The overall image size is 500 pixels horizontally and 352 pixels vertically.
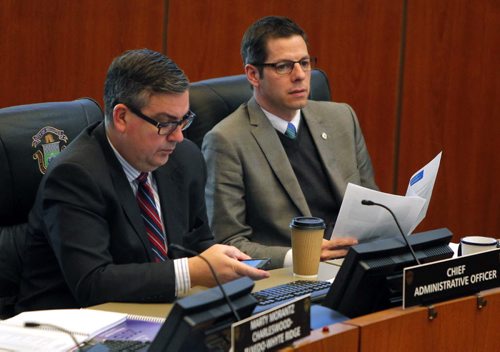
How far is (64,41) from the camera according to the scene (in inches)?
170

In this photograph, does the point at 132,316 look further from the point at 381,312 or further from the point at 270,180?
the point at 270,180

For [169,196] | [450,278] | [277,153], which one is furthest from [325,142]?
[450,278]

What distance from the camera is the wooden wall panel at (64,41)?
166 inches

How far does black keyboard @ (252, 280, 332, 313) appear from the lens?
230 centimetres

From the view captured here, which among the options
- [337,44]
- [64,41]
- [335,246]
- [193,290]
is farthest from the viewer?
[337,44]

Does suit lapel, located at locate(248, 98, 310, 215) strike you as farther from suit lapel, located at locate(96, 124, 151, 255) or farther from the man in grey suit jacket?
suit lapel, located at locate(96, 124, 151, 255)

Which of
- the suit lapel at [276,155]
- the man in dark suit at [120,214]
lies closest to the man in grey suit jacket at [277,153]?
the suit lapel at [276,155]

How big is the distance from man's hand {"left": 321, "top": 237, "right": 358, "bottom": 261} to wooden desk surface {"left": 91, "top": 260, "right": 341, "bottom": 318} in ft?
0.10

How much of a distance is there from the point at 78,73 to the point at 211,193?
137 centimetres

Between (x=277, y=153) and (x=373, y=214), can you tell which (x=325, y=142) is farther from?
(x=373, y=214)

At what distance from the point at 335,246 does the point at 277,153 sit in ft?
2.19

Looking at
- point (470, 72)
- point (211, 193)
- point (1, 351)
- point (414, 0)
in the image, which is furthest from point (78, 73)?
point (1, 351)

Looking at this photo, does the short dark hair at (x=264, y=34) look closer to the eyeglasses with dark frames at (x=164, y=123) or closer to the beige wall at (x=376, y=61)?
the eyeglasses with dark frames at (x=164, y=123)

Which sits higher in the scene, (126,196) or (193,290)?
(126,196)
